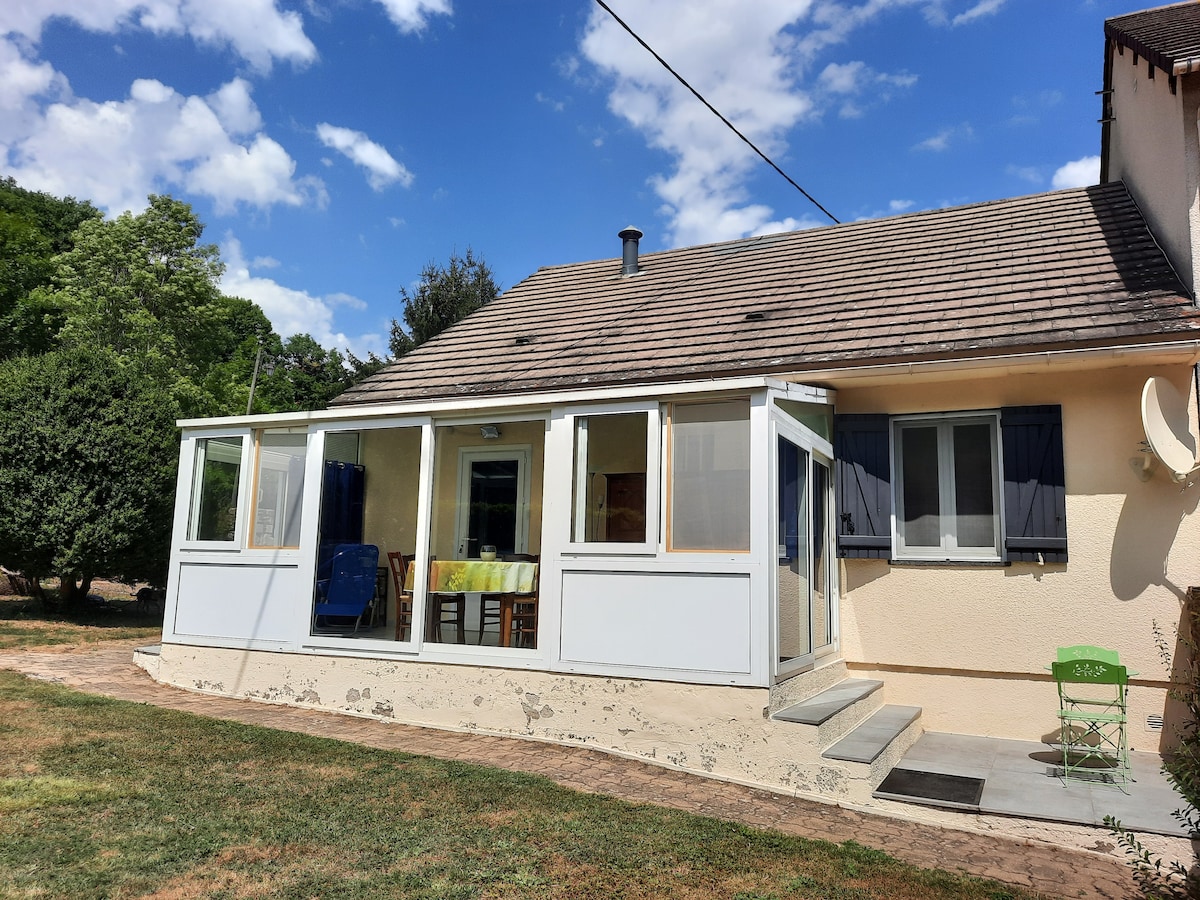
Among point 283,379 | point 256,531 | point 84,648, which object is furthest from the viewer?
point 283,379

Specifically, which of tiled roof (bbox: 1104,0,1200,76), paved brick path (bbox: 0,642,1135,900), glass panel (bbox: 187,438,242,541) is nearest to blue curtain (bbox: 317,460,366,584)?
glass panel (bbox: 187,438,242,541)

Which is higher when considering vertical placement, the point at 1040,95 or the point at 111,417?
the point at 1040,95

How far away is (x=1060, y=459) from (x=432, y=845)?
20.0ft

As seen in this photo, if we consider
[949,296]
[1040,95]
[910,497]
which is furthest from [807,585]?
[1040,95]

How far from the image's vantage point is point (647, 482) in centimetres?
656

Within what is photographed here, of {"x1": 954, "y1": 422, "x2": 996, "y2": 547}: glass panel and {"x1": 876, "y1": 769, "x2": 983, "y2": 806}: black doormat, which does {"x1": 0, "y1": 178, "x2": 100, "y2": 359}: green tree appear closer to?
{"x1": 954, "y1": 422, "x2": 996, "y2": 547}: glass panel

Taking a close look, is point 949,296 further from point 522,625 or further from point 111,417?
point 111,417

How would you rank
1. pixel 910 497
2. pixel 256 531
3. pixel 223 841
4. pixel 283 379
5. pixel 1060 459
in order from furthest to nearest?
pixel 283 379
pixel 256 531
pixel 910 497
pixel 1060 459
pixel 223 841

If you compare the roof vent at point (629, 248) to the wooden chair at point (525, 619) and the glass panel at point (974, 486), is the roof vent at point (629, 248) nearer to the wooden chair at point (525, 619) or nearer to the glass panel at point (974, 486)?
the glass panel at point (974, 486)

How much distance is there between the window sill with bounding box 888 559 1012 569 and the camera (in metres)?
7.13

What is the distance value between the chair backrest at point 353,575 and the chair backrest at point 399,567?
203mm

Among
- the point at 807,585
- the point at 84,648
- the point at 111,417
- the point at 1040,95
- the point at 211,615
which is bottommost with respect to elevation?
the point at 84,648

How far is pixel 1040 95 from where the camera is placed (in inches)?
469

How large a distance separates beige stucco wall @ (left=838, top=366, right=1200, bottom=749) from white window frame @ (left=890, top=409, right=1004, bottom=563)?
0.16 m
